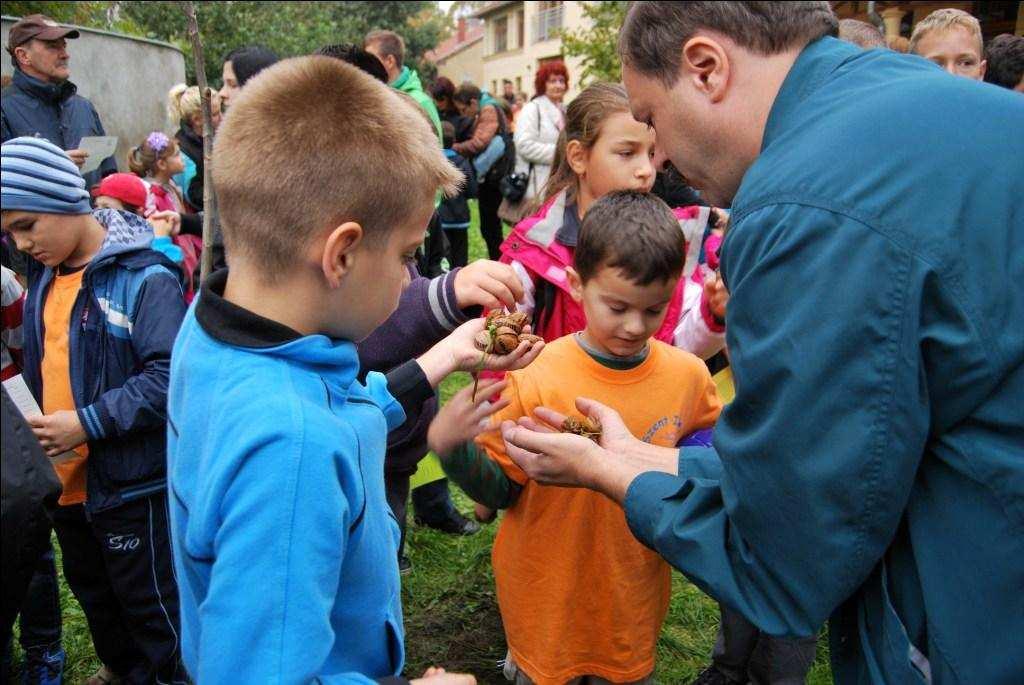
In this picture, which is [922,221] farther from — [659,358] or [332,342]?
[659,358]

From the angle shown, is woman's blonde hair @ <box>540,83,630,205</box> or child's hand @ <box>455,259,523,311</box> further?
woman's blonde hair @ <box>540,83,630,205</box>

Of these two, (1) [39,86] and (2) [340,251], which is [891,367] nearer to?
(2) [340,251]

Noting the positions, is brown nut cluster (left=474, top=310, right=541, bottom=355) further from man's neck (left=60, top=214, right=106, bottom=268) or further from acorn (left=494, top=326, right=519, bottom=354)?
man's neck (left=60, top=214, right=106, bottom=268)

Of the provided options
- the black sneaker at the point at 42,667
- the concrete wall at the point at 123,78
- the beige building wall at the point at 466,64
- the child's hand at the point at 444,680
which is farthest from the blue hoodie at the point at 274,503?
the beige building wall at the point at 466,64

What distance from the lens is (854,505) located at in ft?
4.41

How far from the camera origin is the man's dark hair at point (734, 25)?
158cm

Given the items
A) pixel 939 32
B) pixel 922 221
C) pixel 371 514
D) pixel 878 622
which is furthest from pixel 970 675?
pixel 939 32

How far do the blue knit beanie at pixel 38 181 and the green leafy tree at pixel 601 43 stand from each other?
33.1 feet

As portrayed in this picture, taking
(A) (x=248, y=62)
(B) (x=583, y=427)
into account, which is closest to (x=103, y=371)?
(B) (x=583, y=427)

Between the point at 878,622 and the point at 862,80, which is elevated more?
the point at 862,80

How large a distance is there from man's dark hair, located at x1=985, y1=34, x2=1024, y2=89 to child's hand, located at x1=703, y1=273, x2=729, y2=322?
9.81ft

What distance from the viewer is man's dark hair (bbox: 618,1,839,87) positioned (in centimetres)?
158

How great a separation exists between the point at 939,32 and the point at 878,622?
14.0 ft

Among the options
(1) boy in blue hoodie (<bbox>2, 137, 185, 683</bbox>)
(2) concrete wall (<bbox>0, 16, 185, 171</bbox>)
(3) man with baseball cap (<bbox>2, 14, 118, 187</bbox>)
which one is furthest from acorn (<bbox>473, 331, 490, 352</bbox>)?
(2) concrete wall (<bbox>0, 16, 185, 171</bbox>)
